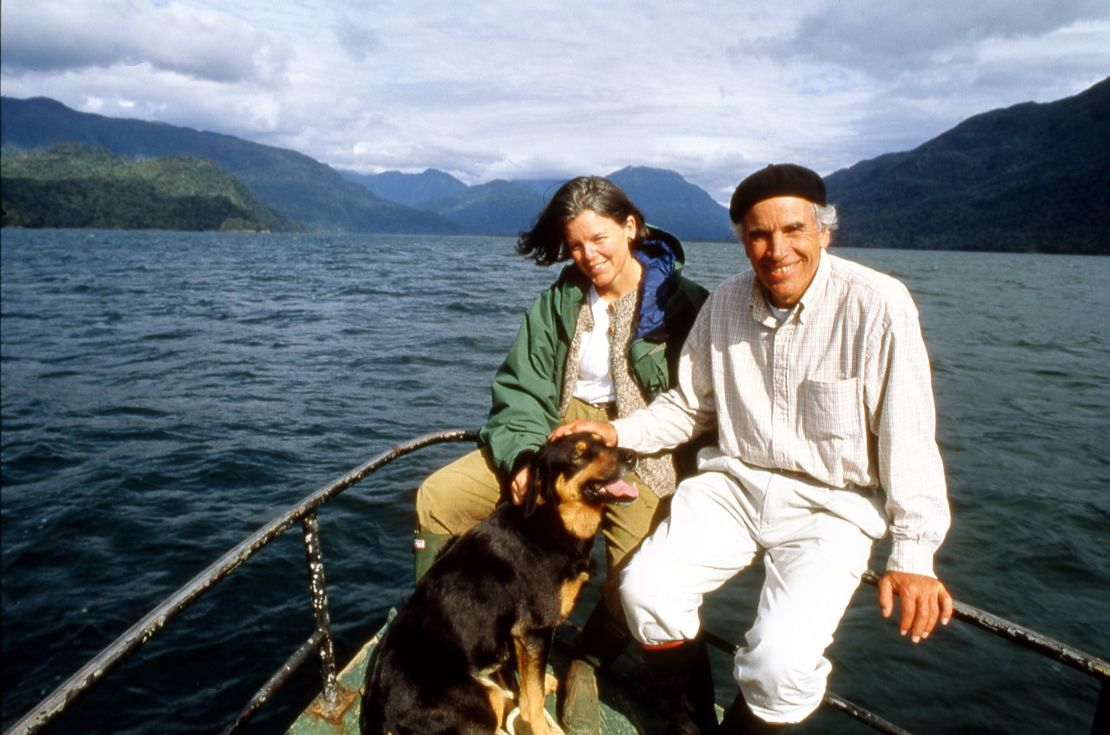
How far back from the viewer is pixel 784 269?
293 cm

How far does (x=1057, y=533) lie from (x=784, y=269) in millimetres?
10829

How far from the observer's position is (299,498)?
34.4 feet

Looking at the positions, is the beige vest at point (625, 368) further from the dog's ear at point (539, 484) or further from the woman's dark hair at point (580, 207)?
Answer: the dog's ear at point (539, 484)

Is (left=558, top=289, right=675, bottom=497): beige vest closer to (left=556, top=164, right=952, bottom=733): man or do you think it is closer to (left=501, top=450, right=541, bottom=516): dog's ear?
(left=556, top=164, right=952, bottom=733): man

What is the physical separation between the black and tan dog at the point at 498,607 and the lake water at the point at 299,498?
440cm

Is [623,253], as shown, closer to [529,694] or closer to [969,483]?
[529,694]

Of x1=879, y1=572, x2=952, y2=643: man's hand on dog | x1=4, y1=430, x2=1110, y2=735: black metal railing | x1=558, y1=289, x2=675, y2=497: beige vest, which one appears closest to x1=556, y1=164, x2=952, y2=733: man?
x1=879, y1=572, x2=952, y2=643: man's hand on dog

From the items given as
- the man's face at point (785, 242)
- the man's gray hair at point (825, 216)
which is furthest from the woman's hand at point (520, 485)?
the man's gray hair at point (825, 216)

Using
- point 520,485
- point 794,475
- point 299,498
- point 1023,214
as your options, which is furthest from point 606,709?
point 1023,214

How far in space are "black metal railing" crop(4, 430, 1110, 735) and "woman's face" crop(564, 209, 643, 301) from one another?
155 cm

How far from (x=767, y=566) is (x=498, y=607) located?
1.35 meters

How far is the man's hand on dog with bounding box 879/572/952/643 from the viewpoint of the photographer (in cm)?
241

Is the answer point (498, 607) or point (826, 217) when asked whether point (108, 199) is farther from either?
point (826, 217)

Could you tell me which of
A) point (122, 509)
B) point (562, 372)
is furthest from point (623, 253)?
point (122, 509)
